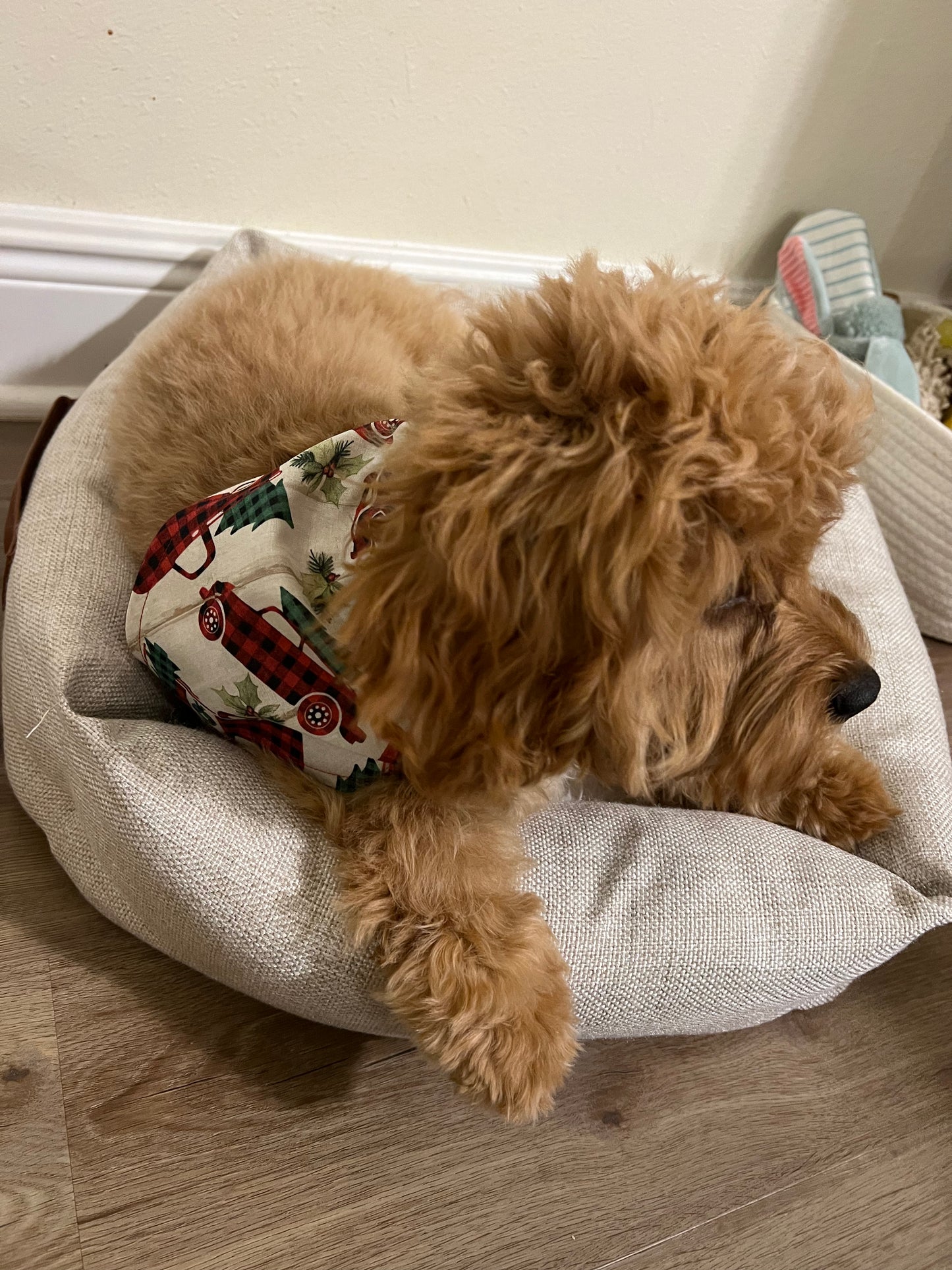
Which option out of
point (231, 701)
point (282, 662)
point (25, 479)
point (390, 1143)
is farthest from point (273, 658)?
point (25, 479)

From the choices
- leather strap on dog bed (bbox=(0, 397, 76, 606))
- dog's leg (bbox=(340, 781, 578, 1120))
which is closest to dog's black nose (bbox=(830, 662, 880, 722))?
dog's leg (bbox=(340, 781, 578, 1120))

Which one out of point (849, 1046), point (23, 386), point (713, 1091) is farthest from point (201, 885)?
point (23, 386)

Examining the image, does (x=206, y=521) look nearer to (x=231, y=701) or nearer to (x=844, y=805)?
(x=231, y=701)

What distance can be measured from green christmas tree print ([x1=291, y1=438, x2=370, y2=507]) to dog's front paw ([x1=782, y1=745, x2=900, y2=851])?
914mm

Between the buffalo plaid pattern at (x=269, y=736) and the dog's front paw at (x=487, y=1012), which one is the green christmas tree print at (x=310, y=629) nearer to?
the buffalo plaid pattern at (x=269, y=736)

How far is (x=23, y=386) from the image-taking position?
2.20m

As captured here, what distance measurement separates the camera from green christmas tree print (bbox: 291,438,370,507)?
1124 millimetres

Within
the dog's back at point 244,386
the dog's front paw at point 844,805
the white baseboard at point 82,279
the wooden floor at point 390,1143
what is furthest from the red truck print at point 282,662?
the white baseboard at point 82,279

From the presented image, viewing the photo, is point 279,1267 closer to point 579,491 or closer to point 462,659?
point 462,659

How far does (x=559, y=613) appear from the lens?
0.87 metres

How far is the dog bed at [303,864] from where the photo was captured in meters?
1.15

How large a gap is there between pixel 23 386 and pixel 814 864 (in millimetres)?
2015

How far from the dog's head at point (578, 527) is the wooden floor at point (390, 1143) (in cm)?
58

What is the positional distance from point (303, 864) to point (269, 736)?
18 centimetres
